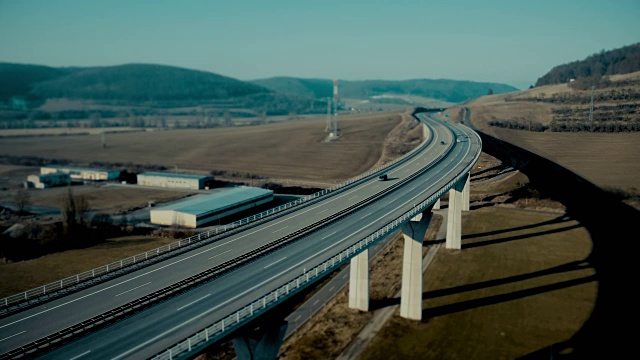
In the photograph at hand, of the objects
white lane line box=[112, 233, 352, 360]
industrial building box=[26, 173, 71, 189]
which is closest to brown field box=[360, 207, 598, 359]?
white lane line box=[112, 233, 352, 360]

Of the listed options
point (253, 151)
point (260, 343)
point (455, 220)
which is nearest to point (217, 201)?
point (455, 220)

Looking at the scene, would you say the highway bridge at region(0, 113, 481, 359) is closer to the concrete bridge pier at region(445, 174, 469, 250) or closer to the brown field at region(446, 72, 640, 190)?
the concrete bridge pier at region(445, 174, 469, 250)

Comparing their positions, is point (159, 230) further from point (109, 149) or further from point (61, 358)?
point (109, 149)

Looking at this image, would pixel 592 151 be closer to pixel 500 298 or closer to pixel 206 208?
pixel 500 298

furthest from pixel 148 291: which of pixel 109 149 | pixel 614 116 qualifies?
pixel 109 149

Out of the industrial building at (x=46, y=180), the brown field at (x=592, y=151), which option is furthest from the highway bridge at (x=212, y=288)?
the industrial building at (x=46, y=180)
